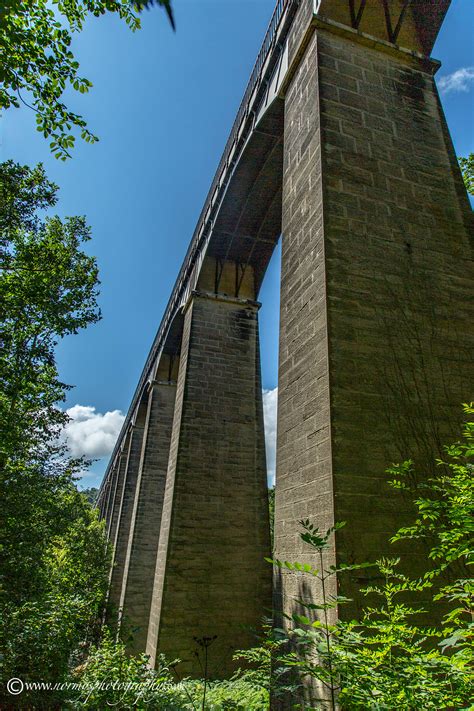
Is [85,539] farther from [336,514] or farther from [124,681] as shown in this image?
[336,514]

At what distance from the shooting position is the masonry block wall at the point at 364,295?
3.36 m

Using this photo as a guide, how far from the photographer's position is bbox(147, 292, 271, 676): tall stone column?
25.6 ft

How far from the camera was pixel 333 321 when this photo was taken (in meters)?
3.75

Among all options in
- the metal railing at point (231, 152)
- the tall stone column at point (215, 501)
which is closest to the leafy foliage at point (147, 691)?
the tall stone column at point (215, 501)

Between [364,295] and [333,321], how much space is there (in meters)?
0.50

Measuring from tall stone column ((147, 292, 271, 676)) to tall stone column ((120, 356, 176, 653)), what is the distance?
4.14 metres

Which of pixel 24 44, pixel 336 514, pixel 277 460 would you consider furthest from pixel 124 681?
pixel 24 44

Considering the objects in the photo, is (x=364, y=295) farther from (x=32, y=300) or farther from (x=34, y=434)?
(x=34, y=434)

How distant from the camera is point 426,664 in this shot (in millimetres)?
1875

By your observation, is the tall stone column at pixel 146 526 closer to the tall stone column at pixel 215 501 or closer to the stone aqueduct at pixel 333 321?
the tall stone column at pixel 215 501

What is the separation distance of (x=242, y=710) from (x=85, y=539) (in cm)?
1604

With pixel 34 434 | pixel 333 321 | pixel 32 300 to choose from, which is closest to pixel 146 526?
pixel 34 434

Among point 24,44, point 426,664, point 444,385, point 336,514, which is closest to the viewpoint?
point 426,664

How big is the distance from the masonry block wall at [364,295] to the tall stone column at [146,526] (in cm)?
985
